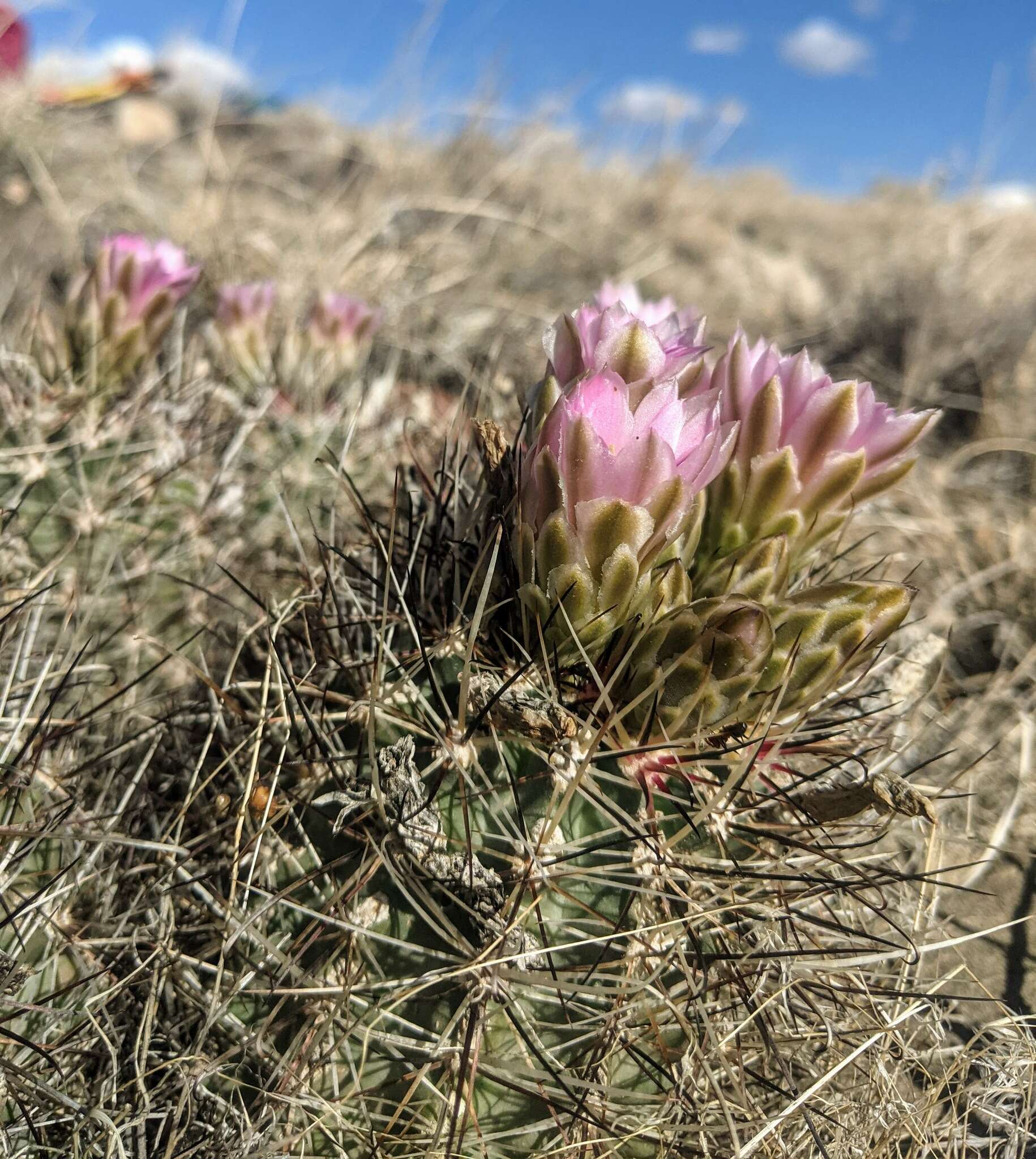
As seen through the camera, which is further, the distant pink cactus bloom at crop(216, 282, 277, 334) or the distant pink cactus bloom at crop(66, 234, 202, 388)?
the distant pink cactus bloom at crop(216, 282, 277, 334)

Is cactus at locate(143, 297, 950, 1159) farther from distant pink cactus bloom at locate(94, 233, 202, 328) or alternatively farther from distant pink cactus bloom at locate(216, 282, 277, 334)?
distant pink cactus bloom at locate(216, 282, 277, 334)

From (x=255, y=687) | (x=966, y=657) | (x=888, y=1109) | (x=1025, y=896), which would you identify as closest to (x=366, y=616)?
(x=255, y=687)

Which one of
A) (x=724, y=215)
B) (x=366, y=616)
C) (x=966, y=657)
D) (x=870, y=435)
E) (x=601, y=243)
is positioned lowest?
(x=966, y=657)

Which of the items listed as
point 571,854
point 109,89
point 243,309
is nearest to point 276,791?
point 571,854

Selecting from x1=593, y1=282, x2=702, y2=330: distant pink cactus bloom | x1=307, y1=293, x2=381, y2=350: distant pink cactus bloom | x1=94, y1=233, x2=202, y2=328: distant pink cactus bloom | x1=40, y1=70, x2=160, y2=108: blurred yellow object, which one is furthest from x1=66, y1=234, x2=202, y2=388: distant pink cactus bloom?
x1=40, y1=70, x2=160, y2=108: blurred yellow object

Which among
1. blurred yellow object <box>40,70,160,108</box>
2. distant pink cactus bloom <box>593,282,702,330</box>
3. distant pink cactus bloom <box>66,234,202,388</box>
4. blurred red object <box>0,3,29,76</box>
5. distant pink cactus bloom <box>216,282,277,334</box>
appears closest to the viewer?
distant pink cactus bloom <box>593,282,702,330</box>

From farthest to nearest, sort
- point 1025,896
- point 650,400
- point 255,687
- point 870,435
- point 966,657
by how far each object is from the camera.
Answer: point 966,657, point 1025,896, point 255,687, point 870,435, point 650,400

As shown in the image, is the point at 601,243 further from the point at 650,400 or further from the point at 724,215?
the point at 650,400
